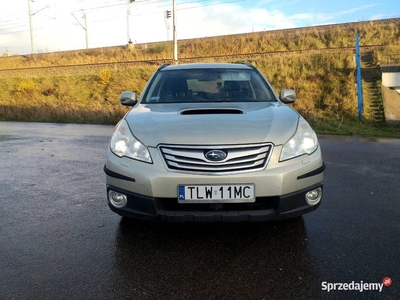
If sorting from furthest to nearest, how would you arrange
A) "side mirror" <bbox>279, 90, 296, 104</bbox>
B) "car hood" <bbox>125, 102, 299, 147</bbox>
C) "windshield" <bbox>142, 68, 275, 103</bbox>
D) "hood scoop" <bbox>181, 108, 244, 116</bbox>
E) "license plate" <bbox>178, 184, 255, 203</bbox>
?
"side mirror" <bbox>279, 90, 296, 104</bbox> < "windshield" <bbox>142, 68, 275, 103</bbox> < "hood scoop" <bbox>181, 108, 244, 116</bbox> < "car hood" <bbox>125, 102, 299, 147</bbox> < "license plate" <bbox>178, 184, 255, 203</bbox>

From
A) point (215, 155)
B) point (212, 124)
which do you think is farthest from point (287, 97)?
point (215, 155)

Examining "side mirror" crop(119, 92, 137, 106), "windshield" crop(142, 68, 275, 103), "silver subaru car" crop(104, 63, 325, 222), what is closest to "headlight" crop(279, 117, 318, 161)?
"silver subaru car" crop(104, 63, 325, 222)

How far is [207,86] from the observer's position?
415 cm

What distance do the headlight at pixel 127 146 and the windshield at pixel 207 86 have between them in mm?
1028

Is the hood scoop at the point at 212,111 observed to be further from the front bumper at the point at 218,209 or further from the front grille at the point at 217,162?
the front bumper at the point at 218,209

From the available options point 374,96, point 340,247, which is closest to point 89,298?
point 340,247

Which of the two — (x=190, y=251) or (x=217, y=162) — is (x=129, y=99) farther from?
(x=190, y=251)

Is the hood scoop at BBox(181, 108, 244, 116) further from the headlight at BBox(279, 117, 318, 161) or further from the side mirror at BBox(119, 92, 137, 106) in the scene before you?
the side mirror at BBox(119, 92, 137, 106)

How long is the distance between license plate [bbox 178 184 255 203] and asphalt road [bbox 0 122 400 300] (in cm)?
49

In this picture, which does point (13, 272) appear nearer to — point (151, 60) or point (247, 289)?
point (247, 289)

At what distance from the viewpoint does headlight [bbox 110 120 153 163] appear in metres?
2.77

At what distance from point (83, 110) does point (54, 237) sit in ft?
44.7

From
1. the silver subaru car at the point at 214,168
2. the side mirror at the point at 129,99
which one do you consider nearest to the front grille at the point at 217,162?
the silver subaru car at the point at 214,168

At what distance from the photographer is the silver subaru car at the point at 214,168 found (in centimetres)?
260
